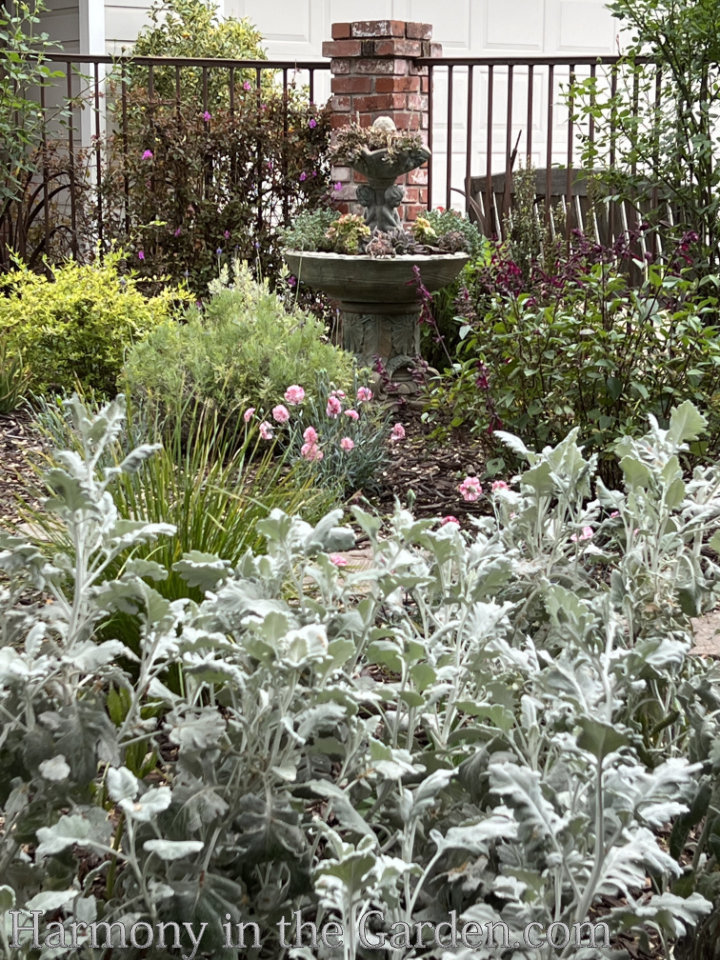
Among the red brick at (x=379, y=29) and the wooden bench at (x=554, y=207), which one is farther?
the wooden bench at (x=554, y=207)

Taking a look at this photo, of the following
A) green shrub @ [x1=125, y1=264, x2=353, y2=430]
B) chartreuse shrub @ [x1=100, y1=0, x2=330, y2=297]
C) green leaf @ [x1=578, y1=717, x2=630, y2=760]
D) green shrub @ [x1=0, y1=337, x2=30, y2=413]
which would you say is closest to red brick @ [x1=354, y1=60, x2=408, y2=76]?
chartreuse shrub @ [x1=100, y1=0, x2=330, y2=297]

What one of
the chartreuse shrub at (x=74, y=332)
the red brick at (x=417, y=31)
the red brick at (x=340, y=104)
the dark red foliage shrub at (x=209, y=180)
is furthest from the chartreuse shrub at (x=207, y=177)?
the chartreuse shrub at (x=74, y=332)

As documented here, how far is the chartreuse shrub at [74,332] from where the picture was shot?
600 cm

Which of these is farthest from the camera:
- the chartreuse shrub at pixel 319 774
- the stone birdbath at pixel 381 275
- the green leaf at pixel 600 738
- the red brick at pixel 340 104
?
the red brick at pixel 340 104

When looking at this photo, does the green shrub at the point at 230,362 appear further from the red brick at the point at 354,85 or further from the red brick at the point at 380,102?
the red brick at the point at 354,85

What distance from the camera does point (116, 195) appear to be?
820 centimetres

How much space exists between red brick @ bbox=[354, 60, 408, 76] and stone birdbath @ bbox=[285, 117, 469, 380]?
114 centimetres

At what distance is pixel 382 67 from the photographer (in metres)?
7.72

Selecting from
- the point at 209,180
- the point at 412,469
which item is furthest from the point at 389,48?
the point at 412,469

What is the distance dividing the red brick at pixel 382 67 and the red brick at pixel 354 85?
2.3 inches

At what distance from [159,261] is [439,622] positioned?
610 centimetres

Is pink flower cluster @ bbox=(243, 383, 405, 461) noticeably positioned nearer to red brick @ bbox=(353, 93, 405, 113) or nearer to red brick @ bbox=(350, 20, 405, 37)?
red brick @ bbox=(353, 93, 405, 113)

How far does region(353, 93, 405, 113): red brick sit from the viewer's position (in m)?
7.75

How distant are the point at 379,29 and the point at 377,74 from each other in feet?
0.85
